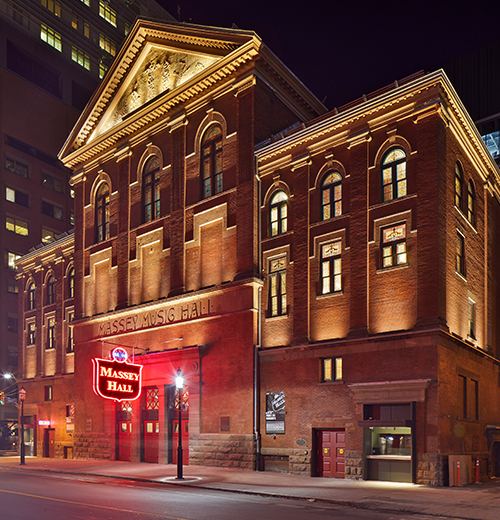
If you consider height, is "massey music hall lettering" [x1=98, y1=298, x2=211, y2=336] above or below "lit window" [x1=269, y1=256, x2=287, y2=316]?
below

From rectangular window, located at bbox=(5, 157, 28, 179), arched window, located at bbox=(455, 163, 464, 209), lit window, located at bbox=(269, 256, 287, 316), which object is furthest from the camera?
rectangular window, located at bbox=(5, 157, 28, 179)

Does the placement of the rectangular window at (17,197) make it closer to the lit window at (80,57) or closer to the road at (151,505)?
the lit window at (80,57)

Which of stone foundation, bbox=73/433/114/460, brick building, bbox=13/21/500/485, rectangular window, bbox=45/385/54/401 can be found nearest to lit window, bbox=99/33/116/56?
brick building, bbox=13/21/500/485

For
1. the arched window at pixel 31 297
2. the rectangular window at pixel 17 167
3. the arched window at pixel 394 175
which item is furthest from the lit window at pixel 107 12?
the arched window at pixel 394 175

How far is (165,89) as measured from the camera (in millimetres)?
36969

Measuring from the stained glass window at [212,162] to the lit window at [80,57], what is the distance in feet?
184

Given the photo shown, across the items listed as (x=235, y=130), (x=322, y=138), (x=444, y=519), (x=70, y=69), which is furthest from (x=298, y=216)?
(x=70, y=69)

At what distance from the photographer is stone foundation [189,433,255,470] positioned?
28500mm

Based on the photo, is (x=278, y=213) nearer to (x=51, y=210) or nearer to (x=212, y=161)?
(x=212, y=161)

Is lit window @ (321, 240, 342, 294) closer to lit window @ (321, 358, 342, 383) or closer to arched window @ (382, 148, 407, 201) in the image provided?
lit window @ (321, 358, 342, 383)

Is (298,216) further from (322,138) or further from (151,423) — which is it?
(151,423)

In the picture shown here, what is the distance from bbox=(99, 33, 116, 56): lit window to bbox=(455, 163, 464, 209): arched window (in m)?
71.7

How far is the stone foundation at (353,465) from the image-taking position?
2452 centimetres

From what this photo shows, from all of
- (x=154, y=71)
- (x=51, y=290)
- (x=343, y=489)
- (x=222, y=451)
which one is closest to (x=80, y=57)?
(x=51, y=290)
